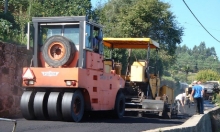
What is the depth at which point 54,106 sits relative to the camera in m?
12.2

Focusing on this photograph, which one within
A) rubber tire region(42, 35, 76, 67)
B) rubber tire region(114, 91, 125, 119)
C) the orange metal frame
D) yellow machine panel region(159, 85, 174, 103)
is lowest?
rubber tire region(114, 91, 125, 119)

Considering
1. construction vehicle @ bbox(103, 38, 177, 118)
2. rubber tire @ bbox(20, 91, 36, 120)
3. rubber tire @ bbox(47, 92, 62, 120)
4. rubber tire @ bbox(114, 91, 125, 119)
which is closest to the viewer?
rubber tire @ bbox(47, 92, 62, 120)

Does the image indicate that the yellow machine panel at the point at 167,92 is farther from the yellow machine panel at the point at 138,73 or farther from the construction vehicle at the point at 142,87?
the yellow machine panel at the point at 138,73

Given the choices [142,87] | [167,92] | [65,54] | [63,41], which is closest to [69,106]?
[65,54]

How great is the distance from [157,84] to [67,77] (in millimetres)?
6840

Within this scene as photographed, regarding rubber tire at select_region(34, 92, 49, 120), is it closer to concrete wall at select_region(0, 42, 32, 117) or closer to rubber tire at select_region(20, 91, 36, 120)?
rubber tire at select_region(20, 91, 36, 120)

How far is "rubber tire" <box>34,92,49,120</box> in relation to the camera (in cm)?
1238

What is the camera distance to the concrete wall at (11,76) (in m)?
13.3

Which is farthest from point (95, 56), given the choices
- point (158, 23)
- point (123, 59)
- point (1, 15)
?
point (158, 23)

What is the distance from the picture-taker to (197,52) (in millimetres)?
184375

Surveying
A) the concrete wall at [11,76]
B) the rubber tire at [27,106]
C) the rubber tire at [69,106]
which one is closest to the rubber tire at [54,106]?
the rubber tire at [69,106]

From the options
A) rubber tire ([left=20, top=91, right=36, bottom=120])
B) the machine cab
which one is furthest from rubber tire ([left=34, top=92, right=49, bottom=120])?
the machine cab

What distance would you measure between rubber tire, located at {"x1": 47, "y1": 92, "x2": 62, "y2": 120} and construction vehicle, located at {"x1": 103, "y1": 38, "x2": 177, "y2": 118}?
4865 mm

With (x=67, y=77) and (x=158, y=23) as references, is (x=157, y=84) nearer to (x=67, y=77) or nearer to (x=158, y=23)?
(x=67, y=77)
